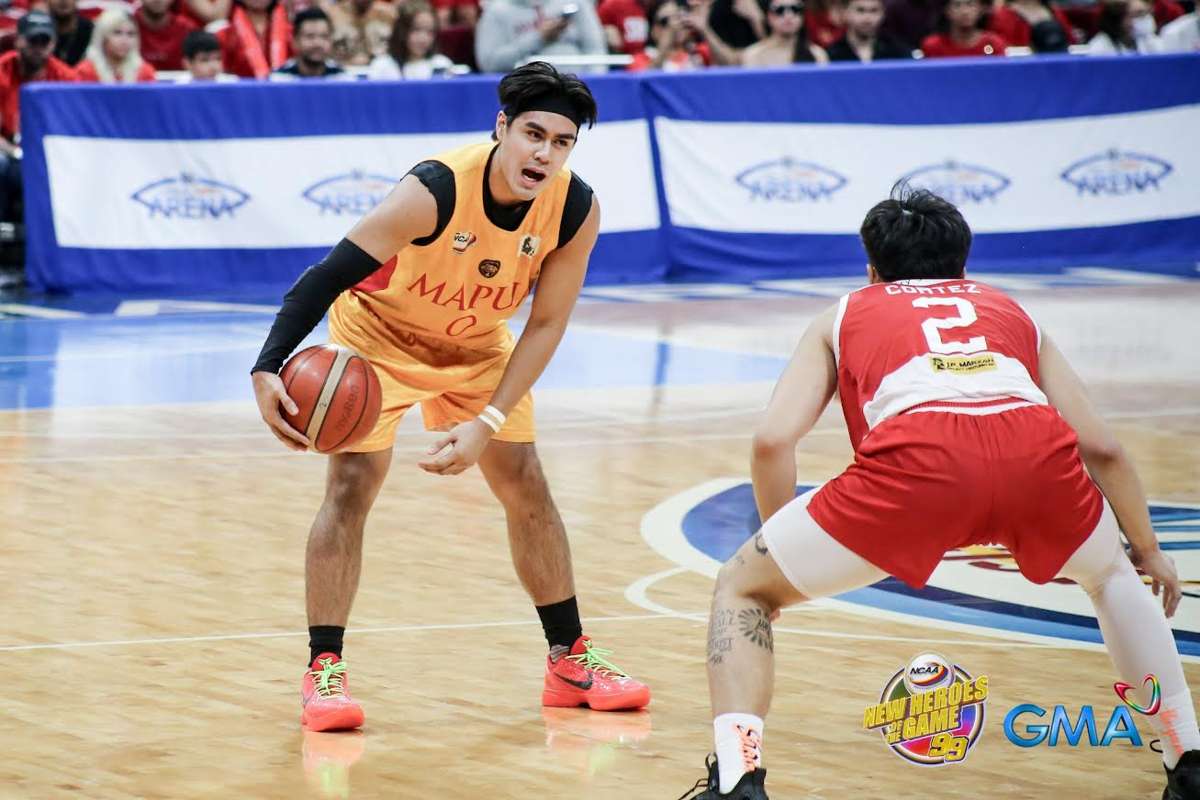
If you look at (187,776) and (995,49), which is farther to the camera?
(995,49)

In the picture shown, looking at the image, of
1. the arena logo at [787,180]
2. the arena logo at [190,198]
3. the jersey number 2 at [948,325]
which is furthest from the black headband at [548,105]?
the arena logo at [787,180]

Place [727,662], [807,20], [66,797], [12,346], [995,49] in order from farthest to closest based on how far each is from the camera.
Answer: [807,20]
[995,49]
[12,346]
[66,797]
[727,662]

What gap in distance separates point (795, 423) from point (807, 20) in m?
14.9

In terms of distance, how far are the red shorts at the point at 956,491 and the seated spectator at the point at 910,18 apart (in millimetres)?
14530

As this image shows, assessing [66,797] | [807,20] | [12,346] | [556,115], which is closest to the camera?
[66,797]

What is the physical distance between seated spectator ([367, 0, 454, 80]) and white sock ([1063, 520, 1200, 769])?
1221 centimetres

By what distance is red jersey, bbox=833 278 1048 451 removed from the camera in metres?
4.46

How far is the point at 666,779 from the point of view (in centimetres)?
496

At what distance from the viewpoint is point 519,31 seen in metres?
16.4

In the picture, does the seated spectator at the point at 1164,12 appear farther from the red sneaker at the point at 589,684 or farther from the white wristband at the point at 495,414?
the white wristband at the point at 495,414

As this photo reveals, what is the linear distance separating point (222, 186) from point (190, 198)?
10.2 inches

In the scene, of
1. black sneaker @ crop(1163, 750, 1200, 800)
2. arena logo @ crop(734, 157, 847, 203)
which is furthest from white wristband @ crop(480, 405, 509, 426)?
arena logo @ crop(734, 157, 847, 203)

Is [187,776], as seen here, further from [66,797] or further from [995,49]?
[995,49]

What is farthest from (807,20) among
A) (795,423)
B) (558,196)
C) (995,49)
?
(795,423)
